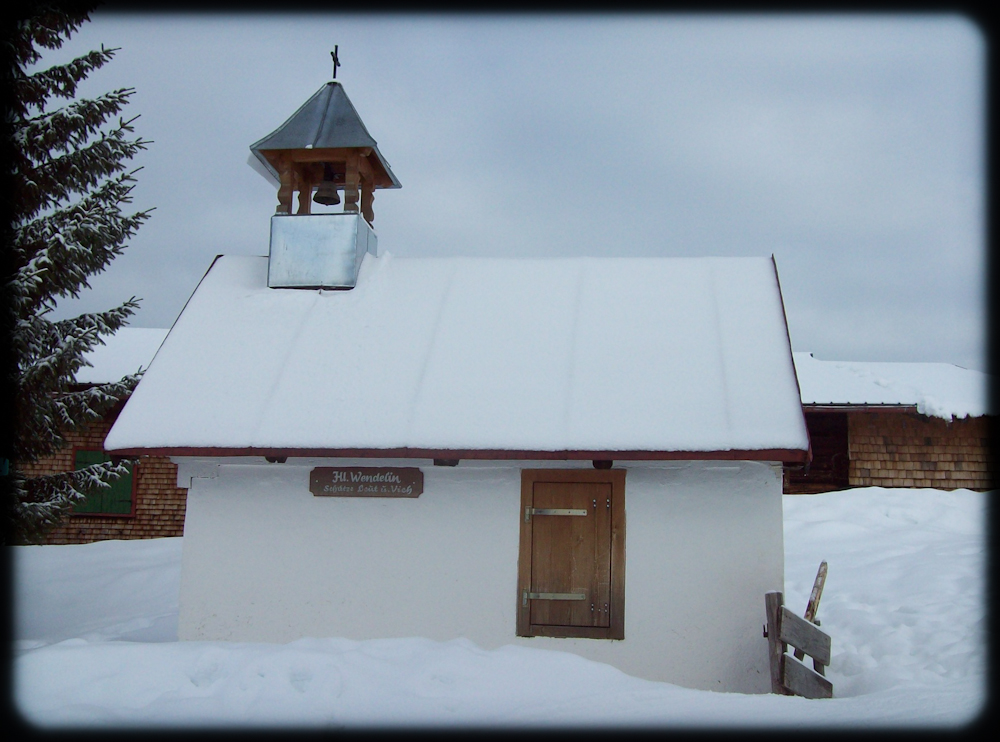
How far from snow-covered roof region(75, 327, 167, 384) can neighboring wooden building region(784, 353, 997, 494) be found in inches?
476

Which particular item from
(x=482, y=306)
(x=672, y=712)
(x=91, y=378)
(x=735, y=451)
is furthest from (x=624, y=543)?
(x=91, y=378)

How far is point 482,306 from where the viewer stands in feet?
29.9

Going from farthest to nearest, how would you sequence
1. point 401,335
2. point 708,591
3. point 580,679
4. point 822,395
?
point 822,395 → point 401,335 → point 708,591 → point 580,679

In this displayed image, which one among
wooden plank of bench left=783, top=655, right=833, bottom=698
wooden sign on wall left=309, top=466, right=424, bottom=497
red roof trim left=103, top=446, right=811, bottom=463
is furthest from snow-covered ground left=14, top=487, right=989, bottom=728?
red roof trim left=103, top=446, right=811, bottom=463

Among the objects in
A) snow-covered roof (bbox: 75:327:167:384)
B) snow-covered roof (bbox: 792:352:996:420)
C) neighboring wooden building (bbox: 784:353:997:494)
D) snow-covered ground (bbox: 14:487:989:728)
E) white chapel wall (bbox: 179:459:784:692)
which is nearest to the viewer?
snow-covered ground (bbox: 14:487:989:728)

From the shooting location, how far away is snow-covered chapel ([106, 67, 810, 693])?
24.1 feet

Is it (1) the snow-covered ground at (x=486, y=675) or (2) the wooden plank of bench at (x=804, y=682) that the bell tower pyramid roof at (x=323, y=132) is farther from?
(2) the wooden plank of bench at (x=804, y=682)

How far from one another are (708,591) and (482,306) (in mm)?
3774

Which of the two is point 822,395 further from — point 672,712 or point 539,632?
point 672,712

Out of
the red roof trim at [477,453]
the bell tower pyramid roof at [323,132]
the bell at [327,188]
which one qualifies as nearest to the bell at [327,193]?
the bell at [327,188]

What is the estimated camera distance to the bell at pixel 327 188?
1075 centimetres

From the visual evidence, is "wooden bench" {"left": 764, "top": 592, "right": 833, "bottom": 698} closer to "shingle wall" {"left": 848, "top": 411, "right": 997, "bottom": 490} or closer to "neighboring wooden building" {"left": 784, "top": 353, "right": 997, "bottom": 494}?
"neighboring wooden building" {"left": 784, "top": 353, "right": 997, "bottom": 494}

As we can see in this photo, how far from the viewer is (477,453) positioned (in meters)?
7.28

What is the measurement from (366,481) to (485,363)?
5.37 feet
